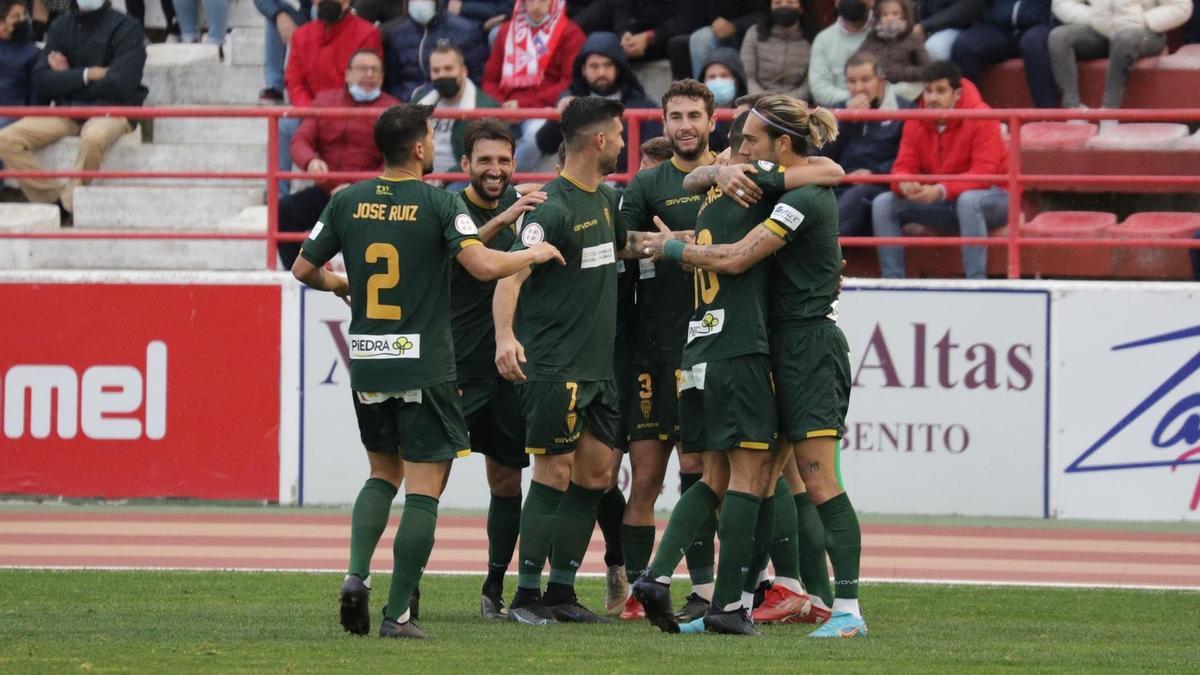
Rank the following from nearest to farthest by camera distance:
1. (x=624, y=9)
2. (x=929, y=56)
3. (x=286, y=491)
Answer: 1. (x=286, y=491)
2. (x=929, y=56)
3. (x=624, y=9)

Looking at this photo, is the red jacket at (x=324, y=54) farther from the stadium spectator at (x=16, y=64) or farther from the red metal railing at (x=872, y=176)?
the stadium spectator at (x=16, y=64)

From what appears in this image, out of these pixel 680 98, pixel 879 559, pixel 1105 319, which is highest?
pixel 680 98

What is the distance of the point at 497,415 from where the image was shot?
9.27m

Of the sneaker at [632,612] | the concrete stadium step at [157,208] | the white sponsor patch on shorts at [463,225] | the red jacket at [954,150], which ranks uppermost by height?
the red jacket at [954,150]

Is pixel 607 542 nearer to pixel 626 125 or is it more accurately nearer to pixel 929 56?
pixel 626 125

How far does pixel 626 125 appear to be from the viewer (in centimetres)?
1390

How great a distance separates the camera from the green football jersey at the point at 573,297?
28.5 ft

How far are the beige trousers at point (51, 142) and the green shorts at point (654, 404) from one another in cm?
760

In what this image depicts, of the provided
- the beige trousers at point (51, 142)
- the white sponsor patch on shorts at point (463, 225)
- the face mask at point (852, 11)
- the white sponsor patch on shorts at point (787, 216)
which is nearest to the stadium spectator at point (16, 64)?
the beige trousers at point (51, 142)

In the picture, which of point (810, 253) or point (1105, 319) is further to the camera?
point (1105, 319)

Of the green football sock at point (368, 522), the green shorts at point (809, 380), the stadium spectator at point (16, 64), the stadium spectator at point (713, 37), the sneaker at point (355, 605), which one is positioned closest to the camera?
the sneaker at point (355, 605)

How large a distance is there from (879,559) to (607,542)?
2.49 meters

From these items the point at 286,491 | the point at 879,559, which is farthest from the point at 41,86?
the point at 879,559

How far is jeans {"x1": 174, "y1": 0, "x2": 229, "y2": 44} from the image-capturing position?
728 inches
